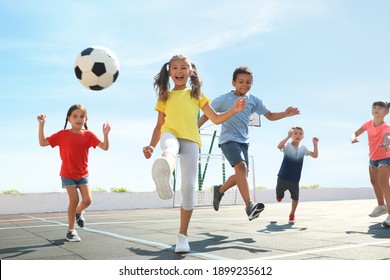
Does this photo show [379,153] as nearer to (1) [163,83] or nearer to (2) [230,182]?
(2) [230,182]

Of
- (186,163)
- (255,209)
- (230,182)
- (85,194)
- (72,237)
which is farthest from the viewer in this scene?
(230,182)

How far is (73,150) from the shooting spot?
176 inches

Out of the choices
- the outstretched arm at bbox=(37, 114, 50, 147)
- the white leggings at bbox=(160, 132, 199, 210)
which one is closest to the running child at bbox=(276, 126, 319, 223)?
the white leggings at bbox=(160, 132, 199, 210)

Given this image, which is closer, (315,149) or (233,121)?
(233,121)

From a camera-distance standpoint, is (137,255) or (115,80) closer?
(137,255)

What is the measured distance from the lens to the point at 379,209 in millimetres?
5867

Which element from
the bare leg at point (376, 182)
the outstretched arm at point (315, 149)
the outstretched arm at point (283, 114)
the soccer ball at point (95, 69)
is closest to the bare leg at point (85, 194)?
the soccer ball at point (95, 69)

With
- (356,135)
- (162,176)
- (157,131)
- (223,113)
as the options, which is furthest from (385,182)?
(162,176)

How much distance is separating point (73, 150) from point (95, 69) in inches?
47.8

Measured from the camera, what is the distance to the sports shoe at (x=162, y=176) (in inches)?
114

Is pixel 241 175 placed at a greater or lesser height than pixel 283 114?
lesser

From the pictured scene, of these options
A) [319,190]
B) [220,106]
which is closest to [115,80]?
[220,106]

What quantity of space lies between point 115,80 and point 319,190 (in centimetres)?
1961
